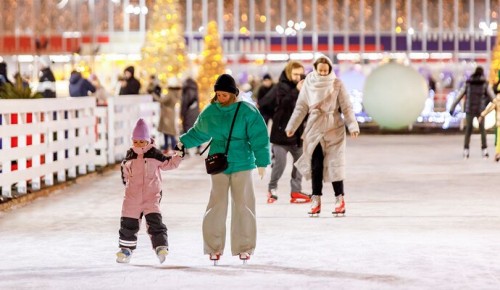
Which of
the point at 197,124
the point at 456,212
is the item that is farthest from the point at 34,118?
the point at 197,124

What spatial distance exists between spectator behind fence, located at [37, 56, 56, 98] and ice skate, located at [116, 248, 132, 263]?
14.4 m

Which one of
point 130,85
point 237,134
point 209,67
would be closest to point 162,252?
point 237,134

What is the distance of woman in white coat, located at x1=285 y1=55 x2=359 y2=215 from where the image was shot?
43.3 ft

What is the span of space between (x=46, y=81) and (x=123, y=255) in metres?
14.8

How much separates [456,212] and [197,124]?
4.86 metres

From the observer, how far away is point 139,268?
373 inches

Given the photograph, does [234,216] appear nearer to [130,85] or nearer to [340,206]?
[340,206]

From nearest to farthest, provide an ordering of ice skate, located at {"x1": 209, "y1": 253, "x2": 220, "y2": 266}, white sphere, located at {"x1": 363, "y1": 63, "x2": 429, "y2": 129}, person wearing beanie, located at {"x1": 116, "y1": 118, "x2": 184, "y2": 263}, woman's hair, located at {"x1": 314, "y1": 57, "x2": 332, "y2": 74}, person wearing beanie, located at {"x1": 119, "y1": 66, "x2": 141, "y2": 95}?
ice skate, located at {"x1": 209, "y1": 253, "x2": 220, "y2": 266}
person wearing beanie, located at {"x1": 116, "y1": 118, "x2": 184, "y2": 263}
woman's hair, located at {"x1": 314, "y1": 57, "x2": 332, "y2": 74}
person wearing beanie, located at {"x1": 119, "y1": 66, "x2": 141, "y2": 95}
white sphere, located at {"x1": 363, "y1": 63, "x2": 429, "y2": 129}

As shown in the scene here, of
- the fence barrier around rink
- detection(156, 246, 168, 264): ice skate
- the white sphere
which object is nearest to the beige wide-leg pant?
detection(156, 246, 168, 264): ice skate

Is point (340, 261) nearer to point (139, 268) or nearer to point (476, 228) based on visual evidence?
point (139, 268)

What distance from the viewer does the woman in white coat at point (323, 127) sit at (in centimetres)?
1320

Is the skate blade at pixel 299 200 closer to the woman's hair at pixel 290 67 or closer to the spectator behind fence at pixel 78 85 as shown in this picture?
the woman's hair at pixel 290 67

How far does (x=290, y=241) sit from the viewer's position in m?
11.2

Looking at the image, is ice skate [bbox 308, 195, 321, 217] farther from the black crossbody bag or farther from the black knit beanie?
the black knit beanie
